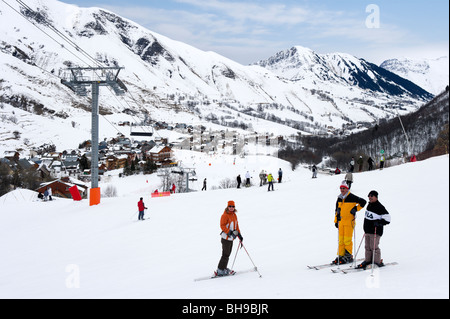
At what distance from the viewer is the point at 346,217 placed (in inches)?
269

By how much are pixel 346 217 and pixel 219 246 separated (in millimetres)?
5157

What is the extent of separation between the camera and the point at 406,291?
469 centimetres

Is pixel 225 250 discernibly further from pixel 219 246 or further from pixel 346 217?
pixel 219 246

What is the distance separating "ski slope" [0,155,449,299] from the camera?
19.6 ft

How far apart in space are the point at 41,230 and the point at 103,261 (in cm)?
723

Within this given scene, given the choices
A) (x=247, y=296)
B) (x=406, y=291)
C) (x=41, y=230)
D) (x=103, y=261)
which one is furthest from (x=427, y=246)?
(x=41, y=230)

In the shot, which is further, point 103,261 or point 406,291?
point 103,261

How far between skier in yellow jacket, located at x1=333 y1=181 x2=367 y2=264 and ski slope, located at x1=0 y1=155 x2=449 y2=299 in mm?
680

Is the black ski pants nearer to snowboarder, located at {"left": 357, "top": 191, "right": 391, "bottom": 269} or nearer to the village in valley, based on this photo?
snowboarder, located at {"left": 357, "top": 191, "right": 391, "bottom": 269}

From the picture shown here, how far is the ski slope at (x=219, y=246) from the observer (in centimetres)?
596

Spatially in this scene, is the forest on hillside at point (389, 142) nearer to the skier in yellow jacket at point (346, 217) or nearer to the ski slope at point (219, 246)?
the ski slope at point (219, 246)

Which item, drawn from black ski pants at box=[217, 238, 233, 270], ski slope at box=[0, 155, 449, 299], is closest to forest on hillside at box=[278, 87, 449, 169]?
ski slope at box=[0, 155, 449, 299]
